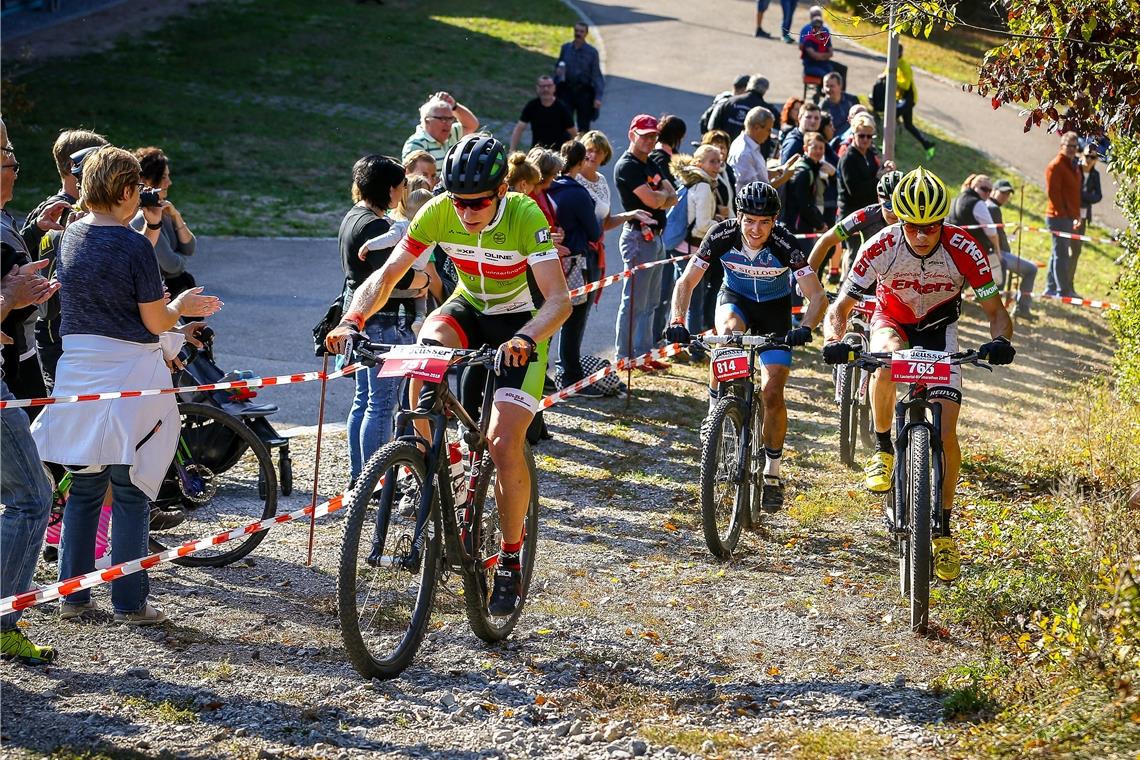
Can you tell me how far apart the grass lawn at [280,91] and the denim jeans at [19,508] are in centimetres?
1192

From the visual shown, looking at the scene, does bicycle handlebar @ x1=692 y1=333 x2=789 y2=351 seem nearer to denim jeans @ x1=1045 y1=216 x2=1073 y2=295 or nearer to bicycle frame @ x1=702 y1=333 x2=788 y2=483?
bicycle frame @ x1=702 y1=333 x2=788 y2=483

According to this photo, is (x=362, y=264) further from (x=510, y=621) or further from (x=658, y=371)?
(x=658, y=371)

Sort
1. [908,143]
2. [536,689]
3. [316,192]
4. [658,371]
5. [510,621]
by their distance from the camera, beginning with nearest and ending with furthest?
1. [536,689]
2. [510,621]
3. [658,371]
4. [316,192]
5. [908,143]

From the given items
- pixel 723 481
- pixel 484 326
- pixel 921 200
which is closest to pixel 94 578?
pixel 484 326

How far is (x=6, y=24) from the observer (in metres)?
27.3

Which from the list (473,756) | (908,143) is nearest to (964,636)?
(473,756)

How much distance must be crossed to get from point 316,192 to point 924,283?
1410 centimetres

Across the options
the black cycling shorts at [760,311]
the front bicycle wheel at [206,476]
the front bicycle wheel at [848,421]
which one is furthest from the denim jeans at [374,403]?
the front bicycle wheel at [848,421]

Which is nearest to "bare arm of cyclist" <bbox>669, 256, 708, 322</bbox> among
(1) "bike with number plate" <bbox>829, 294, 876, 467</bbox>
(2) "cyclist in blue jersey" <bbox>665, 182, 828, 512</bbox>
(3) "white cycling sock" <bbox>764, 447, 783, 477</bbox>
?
(2) "cyclist in blue jersey" <bbox>665, 182, 828, 512</bbox>

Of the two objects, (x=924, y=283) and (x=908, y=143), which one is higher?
(x=908, y=143)

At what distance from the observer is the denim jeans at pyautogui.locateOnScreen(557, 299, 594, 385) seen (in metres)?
11.0

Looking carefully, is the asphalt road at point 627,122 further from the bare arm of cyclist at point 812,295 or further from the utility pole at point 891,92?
the bare arm of cyclist at point 812,295

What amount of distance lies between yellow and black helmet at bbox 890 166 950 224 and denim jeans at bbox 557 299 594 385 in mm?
4027

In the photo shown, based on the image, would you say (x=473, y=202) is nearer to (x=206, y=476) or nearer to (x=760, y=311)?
(x=206, y=476)
